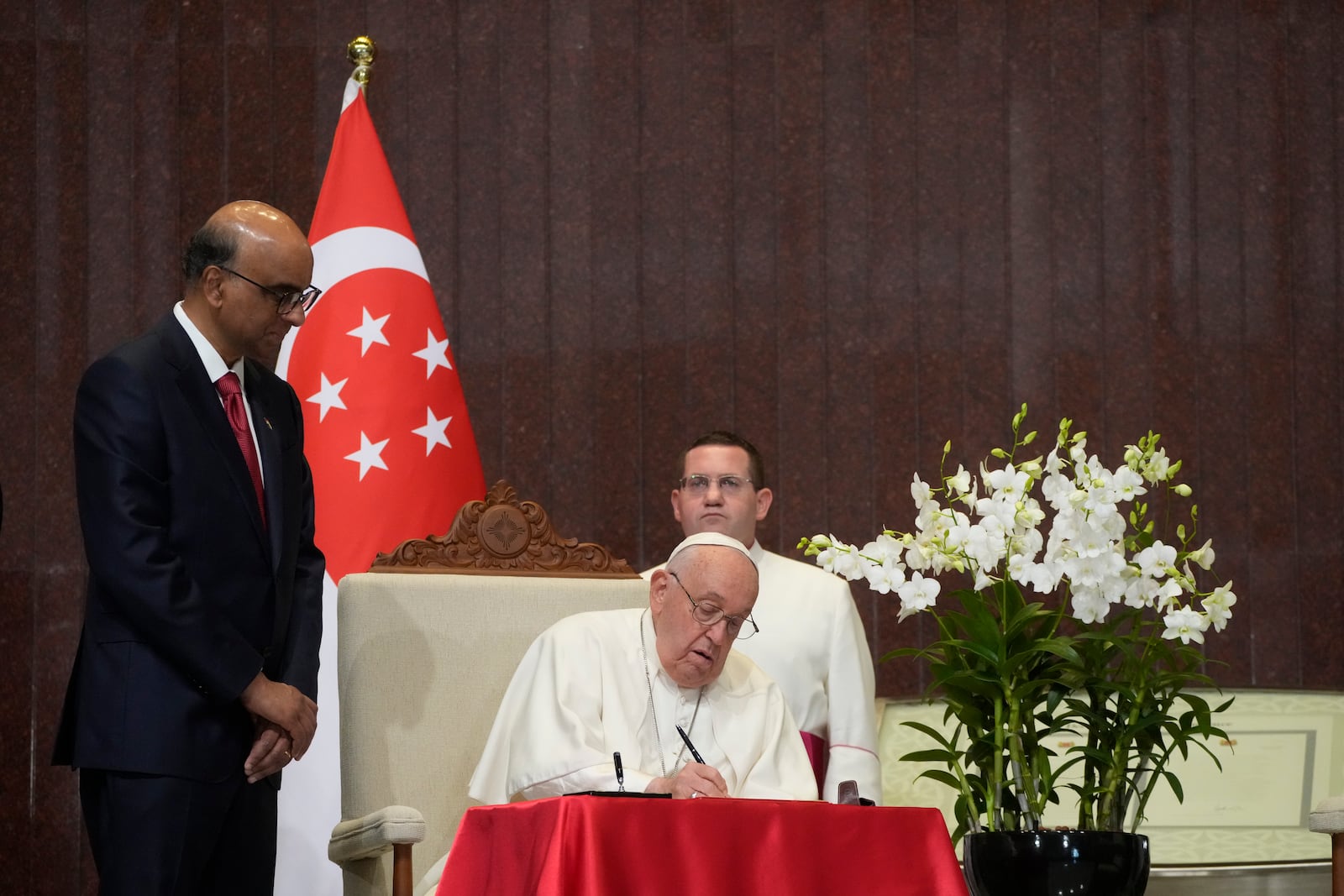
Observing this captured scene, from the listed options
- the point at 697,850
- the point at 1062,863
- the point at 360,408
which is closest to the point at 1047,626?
the point at 1062,863

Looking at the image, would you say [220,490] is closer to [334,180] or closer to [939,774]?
[939,774]

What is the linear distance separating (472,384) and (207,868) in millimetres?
2597

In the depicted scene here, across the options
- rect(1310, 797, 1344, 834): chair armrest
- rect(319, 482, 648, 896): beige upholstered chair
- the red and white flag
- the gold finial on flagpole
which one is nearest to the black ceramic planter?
rect(1310, 797, 1344, 834): chair armrest

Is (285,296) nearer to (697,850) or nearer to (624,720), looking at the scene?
(624,720)

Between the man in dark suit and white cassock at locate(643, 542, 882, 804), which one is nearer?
the man in dark suit

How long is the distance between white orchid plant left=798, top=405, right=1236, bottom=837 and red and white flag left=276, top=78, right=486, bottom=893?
1863 millimetres

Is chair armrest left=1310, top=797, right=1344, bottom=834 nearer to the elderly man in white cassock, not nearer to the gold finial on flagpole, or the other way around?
the elderly man in white cassock

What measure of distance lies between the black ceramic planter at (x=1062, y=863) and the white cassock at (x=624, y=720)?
25.0 inches

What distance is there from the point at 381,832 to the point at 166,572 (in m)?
0.62

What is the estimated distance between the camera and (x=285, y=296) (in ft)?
9.27

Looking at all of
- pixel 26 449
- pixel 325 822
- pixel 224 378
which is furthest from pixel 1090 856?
pixel 26 449

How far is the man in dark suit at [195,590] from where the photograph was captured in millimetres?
2621

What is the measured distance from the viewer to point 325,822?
13.5 feet

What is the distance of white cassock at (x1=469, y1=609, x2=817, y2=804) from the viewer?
3.18 metres
